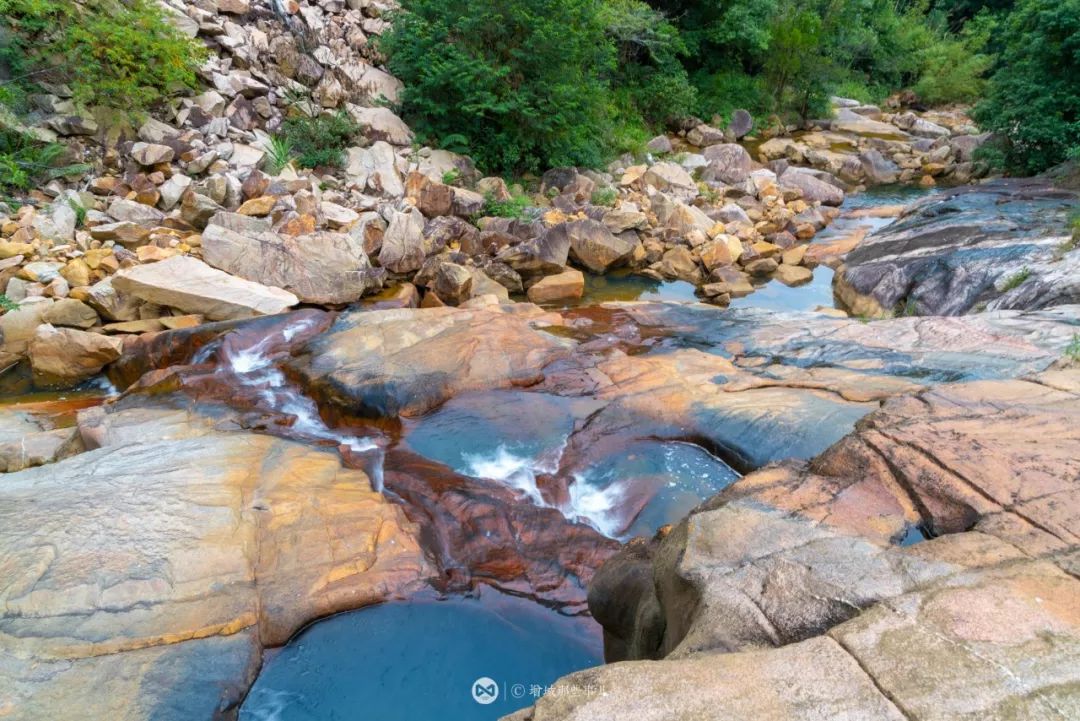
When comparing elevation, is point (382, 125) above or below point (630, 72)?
below

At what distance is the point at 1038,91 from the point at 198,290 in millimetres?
17025

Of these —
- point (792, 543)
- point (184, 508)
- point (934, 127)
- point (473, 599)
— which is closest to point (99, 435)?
point (184, 508)

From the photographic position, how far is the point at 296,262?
9062 mm

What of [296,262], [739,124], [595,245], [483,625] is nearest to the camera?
[483,625]

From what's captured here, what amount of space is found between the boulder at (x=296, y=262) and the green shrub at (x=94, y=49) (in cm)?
385

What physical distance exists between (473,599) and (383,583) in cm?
63

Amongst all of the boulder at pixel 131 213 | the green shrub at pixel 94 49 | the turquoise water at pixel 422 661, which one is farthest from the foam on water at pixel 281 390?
the green shrub at pixel 94 49

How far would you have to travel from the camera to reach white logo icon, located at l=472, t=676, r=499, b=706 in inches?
153

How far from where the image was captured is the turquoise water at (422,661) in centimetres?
382

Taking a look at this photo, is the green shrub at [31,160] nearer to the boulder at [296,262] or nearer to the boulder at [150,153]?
the boulder at [150,153]

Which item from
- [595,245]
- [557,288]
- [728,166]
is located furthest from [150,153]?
[728,166]

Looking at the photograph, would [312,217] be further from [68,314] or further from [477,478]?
[477,478]

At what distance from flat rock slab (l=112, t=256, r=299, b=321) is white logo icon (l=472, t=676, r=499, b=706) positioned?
19.5ft

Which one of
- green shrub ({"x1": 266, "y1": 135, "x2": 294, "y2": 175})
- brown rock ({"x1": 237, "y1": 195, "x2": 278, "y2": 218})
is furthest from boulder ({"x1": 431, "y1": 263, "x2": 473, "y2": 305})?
green shrub ({"x1": 266, "y1": 135, "x2": 294, "y2": 175})
